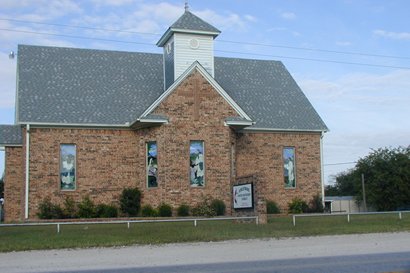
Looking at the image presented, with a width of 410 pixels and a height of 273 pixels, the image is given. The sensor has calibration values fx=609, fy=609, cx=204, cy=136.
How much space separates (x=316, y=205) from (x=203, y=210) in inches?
335

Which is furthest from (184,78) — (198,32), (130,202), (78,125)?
(130,202)

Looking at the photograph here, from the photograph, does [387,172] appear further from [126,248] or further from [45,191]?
[126,248]

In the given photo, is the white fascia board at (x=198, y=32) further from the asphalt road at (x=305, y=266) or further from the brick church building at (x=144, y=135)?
the asphalt road at (x=305, y=266)

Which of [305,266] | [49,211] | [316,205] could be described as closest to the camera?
[305,266]

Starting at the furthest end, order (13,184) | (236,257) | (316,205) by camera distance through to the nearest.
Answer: (316,205) → (13,184) → (236,257)

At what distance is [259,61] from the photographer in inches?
1650

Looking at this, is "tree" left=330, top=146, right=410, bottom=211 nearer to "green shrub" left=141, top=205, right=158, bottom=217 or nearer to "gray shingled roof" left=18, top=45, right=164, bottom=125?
"gray shingled roof" left=18, top=45, right=164, bottom=125

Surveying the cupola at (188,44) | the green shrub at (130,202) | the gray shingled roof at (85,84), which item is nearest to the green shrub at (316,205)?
the cupola at (188,44)

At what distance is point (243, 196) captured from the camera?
90.7 ft

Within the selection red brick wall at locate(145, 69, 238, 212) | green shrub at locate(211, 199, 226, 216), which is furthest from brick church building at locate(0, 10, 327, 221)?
green shrub at locate(211, 199, 226, 216)

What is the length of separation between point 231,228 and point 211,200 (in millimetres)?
8701

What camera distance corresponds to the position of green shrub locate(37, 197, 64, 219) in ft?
101

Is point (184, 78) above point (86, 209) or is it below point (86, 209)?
above

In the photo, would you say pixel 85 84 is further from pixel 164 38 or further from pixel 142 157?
pixel 142 157
